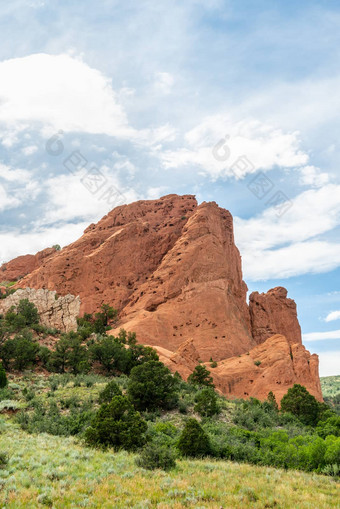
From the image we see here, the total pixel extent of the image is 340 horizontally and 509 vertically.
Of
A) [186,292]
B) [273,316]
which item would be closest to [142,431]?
[186,292]

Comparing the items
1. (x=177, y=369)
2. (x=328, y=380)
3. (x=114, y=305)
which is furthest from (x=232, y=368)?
(x=328, y=380)

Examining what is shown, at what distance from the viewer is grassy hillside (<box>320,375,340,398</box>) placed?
12823cm

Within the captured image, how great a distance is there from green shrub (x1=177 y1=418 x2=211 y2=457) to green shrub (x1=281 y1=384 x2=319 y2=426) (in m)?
17.3

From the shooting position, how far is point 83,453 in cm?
1339

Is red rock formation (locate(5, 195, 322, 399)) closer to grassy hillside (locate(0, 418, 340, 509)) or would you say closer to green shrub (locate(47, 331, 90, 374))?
green shrub (locate(47, 331, 90, 374))

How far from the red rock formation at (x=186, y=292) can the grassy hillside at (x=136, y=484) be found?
2978 cm

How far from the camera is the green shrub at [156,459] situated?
39.9ft

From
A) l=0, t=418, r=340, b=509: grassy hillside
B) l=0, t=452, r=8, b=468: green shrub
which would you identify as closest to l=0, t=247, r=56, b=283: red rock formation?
l=0, t=452, r=8, b=468: green shrub

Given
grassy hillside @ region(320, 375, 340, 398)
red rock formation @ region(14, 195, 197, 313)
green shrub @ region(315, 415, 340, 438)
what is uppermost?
red rock formation @ region(14, 195, 197, 313)

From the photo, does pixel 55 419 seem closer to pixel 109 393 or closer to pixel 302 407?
pixel 109 393

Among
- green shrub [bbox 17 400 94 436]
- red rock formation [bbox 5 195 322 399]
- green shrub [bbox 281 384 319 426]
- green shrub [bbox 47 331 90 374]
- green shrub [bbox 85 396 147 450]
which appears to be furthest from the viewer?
red rock formation [bbox 5 195 322 399]

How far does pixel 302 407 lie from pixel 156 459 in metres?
22.5

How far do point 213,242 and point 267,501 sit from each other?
5918 centimetres

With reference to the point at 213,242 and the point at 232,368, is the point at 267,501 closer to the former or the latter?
the point at 232,368
